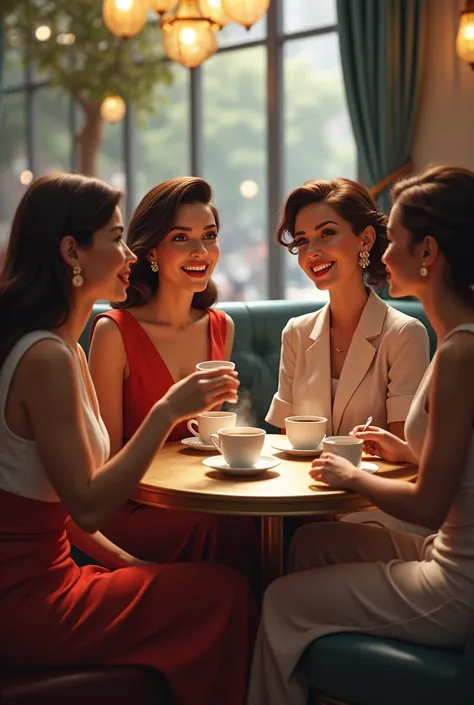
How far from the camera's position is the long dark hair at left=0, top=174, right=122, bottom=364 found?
1.90 meters

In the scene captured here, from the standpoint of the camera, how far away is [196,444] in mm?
2404

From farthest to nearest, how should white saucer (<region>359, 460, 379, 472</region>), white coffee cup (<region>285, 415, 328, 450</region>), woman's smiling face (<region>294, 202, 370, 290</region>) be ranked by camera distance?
1. woman's smiling face (<region>294, 202, 370, 290</region>)
2. white coffee cup (<region>285, 415, 328, 450</region>)
3. white saucer (<region>359, 460, 379, 472</region>)

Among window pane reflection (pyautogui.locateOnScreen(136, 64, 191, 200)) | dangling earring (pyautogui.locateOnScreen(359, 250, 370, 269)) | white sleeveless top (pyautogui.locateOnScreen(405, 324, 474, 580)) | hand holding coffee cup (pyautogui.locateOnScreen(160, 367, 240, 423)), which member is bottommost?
white sleeveless top (pyautogui.locateOnScreen(405, 324, 474, 580))

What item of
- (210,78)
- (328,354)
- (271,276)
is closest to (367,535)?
(328,354)

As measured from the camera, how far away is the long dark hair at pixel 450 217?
1902 mm

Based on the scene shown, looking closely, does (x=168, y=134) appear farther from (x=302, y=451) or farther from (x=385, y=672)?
(x=385, y=672)

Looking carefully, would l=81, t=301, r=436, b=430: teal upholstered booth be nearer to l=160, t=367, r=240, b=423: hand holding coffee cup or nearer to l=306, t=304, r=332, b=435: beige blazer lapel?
l=306, t=304, r=332, b=435: beige blazer lapel

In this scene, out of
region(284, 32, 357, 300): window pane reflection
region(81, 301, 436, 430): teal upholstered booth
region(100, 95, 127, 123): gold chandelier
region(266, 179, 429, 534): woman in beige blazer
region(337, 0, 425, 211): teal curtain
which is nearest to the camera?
region(266, 179, 429, 534): woman in beige blazer

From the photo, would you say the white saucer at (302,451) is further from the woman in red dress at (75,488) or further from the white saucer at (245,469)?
the woman in red dress at (75,488)

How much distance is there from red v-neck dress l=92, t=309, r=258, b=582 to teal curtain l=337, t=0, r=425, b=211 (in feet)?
9.51

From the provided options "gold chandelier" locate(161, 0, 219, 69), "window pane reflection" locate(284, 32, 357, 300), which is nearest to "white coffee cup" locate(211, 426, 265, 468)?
"gold chandelier" locate(161, 0, 219, 69)

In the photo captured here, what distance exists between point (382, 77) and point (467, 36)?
73 cm

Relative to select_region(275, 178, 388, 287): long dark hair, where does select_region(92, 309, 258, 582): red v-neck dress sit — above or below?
below

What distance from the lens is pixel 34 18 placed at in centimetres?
856
